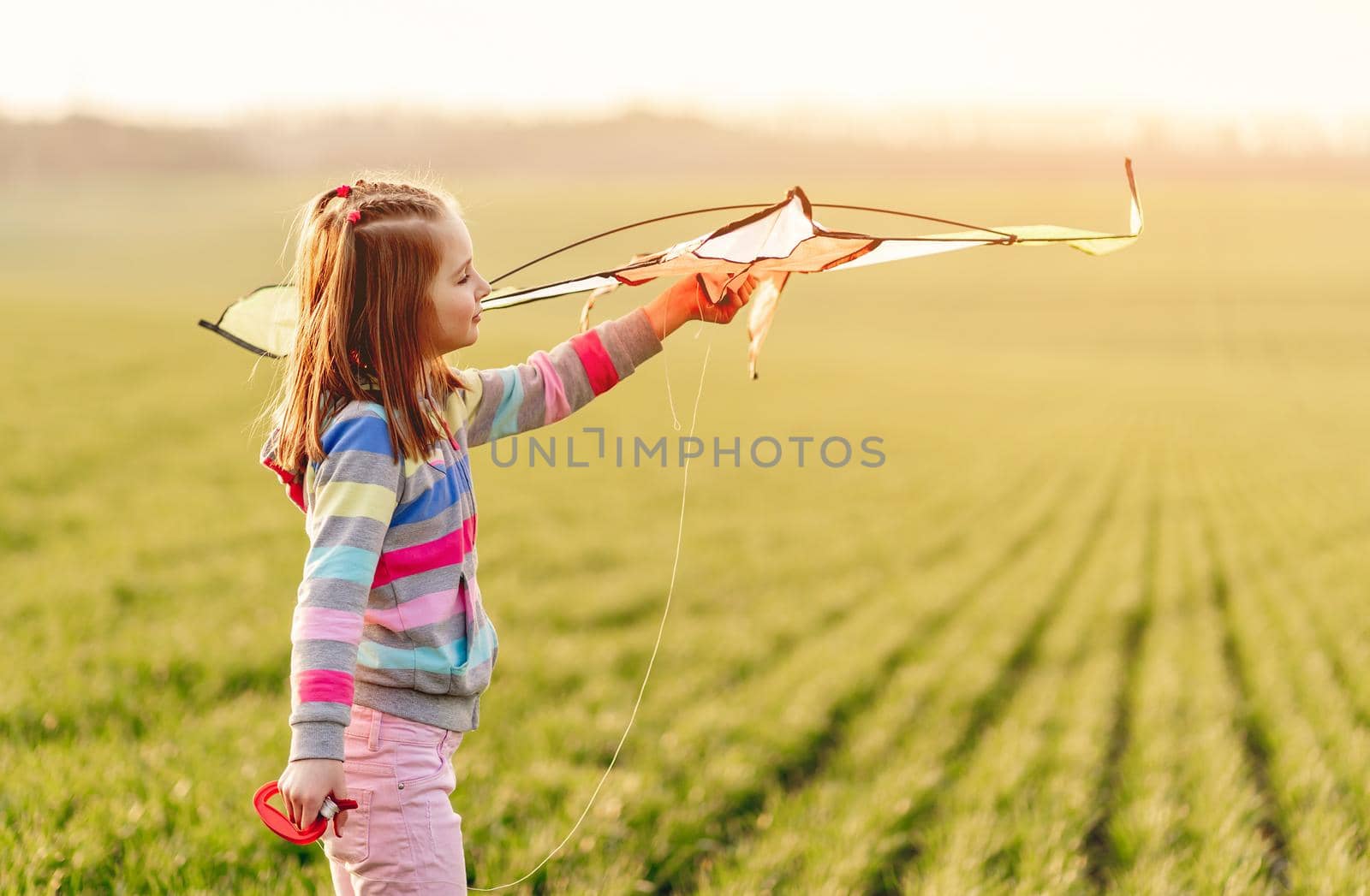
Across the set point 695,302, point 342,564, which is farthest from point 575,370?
point 342,564

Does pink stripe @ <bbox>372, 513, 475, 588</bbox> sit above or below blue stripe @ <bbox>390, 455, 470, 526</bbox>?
below

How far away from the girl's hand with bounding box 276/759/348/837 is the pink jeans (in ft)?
0.71

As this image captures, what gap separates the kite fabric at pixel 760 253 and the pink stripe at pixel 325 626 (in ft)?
2.68

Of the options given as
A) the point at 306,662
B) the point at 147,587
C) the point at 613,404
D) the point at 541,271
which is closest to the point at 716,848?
the point at 306,662

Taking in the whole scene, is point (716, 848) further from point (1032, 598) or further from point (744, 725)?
point (1032, 598)

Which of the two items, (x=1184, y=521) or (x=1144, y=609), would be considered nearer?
(x=1144, y=609)

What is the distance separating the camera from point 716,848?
381cm

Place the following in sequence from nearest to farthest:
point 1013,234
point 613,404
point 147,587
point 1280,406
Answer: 1. point 1013,234
2. point 147,587
3. point 613,404
4. point 1280,406

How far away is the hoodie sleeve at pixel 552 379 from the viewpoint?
8.08 feet

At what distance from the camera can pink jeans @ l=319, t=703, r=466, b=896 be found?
206cm

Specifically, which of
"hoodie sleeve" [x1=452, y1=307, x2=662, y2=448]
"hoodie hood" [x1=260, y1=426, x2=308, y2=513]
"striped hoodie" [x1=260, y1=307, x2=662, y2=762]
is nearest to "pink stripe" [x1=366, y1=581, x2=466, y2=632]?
"striped hoodie" [x1=260, y1=307, x2=662, y2=762]

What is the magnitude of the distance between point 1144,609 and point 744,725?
15.5 feet

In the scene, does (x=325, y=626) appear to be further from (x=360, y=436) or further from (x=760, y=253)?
(x=760, y=253)

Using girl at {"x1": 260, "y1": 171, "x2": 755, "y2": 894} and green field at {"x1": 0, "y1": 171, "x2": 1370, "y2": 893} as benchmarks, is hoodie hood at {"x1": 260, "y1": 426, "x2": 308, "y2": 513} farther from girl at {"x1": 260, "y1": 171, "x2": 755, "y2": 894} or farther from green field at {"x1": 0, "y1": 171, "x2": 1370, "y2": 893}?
green field at {"x1": 0, "y1": 171, "x2": 1370, "y2": 893}
